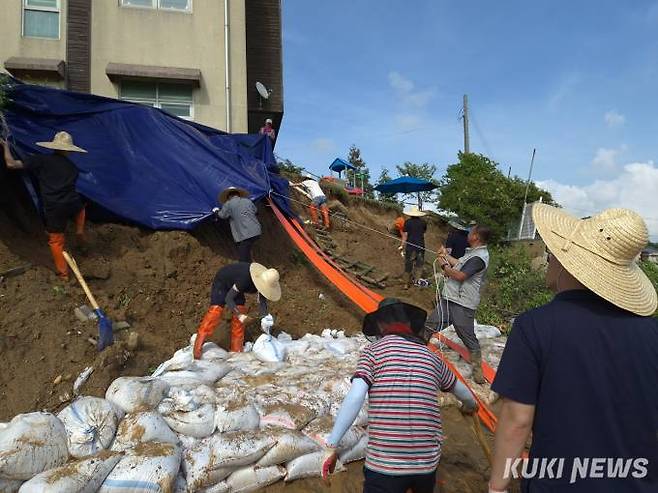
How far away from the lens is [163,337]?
477 cm

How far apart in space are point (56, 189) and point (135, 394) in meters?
2.64

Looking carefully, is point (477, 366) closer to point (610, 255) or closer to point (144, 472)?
point (144, 472)

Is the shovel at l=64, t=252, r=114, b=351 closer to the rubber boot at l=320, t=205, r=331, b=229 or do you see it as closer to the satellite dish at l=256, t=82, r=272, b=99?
the rubber boot at l=320, t=205, r=331, b=229

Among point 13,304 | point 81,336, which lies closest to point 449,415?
point 81,336

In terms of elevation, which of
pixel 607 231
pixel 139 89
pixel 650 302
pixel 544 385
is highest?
pixel 139 89

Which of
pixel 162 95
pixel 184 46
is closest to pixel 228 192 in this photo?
pixel 162 95

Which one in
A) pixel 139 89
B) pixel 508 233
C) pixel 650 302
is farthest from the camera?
pixel 508 233

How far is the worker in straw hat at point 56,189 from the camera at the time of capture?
4.59 meters

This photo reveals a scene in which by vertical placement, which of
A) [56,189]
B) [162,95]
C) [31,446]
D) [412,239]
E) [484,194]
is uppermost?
[162,95]

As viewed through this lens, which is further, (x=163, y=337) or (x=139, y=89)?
(x=139, y=89)

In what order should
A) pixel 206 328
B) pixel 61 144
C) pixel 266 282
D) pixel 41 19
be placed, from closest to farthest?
pixel 206 328, pixel 266 282, pixel 61 144, pixel 41 19

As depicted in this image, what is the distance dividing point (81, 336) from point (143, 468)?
203 cm

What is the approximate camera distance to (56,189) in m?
4.64

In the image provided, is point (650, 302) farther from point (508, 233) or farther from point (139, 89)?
point (508, 233)
